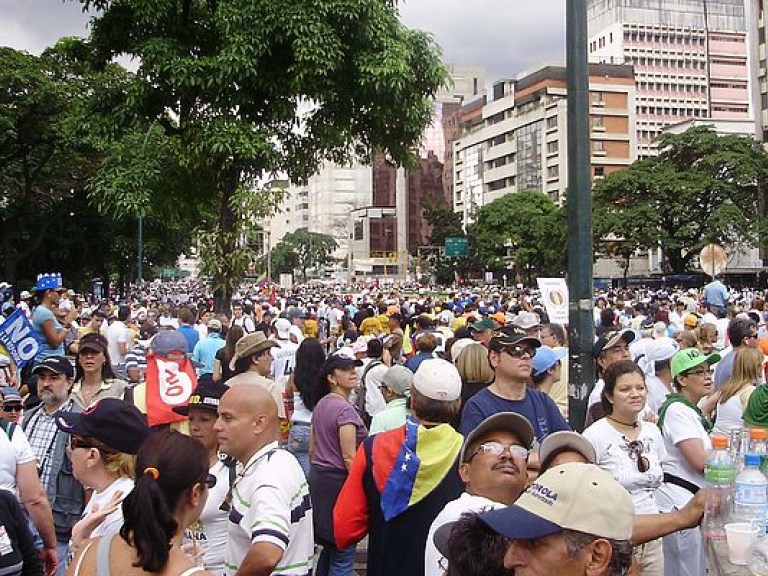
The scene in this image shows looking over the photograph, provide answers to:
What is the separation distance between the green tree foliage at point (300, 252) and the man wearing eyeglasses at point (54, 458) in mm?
140506

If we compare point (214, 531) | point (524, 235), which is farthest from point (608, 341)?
point (524, 235)

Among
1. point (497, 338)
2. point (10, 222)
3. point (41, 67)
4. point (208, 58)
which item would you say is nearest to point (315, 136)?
point (208, 58)

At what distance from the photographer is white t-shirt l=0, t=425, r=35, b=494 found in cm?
458

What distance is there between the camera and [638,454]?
478 centimetres

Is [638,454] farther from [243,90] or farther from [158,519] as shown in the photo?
[243,90]

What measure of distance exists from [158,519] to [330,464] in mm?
2983

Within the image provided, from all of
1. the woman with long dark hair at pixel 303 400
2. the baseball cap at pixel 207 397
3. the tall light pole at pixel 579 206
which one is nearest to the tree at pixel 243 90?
the woman with long dark hair at pixel 303 400

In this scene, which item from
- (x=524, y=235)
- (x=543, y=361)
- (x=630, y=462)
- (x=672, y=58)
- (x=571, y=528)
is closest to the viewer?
(x=571, y=528)

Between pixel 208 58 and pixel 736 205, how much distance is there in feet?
174

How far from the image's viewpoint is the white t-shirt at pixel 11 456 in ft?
15.0

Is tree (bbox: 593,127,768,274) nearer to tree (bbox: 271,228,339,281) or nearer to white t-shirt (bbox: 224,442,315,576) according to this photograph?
white t-shirt (bbox: 224,442,315,576)

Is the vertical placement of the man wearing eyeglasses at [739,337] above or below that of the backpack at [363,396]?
above

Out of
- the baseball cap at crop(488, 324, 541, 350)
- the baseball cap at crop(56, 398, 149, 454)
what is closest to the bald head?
the baseball cap at crop(56, 398, 149, 454)

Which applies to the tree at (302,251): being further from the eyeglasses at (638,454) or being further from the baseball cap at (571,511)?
the baseball cap at (571,511)
